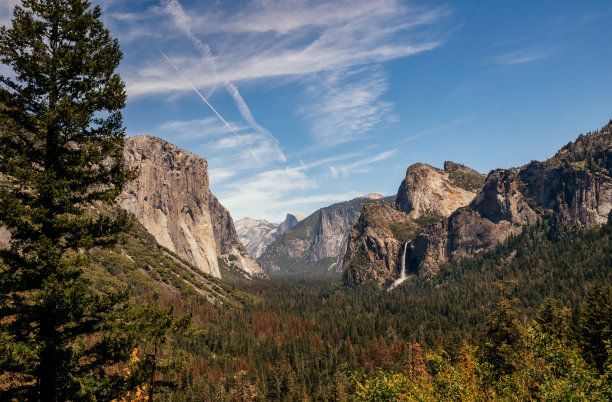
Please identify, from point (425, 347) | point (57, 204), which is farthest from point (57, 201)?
point (425, 347)

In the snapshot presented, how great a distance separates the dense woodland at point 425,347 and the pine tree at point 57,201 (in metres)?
4.16

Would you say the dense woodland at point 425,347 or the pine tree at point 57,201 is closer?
the pine tree at point 57,201

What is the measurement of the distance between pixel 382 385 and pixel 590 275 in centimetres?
18966

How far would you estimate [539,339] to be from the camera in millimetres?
13680

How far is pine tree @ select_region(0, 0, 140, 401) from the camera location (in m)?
12.1

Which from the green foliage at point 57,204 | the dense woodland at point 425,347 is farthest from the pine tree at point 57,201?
the dense woodland at point 425,347

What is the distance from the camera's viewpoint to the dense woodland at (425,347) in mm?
15922

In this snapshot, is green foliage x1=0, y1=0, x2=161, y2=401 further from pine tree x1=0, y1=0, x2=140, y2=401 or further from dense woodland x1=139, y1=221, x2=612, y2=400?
dense woodland x1=139, y1=221, x2=612, y2=400

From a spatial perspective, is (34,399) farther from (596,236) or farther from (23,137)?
(596,236)

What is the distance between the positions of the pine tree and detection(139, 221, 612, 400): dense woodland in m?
4.16

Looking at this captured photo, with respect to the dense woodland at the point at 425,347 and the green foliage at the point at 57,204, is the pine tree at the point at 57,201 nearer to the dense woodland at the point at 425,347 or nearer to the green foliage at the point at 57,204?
the green foliage at the point at 57,204

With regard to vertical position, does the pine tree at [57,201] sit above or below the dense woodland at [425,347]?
above

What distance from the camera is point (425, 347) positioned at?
9688 centimetres

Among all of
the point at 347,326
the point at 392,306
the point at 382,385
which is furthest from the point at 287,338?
the point at 382,385
